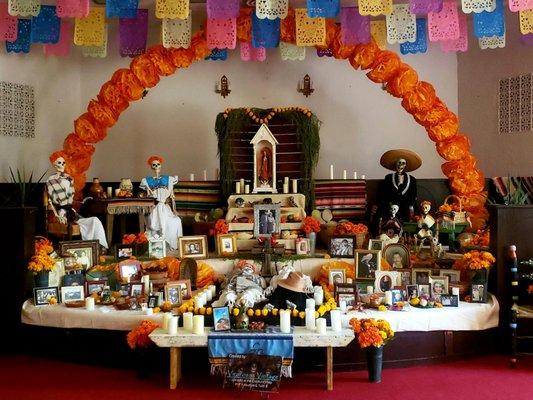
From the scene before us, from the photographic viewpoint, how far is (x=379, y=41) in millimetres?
9242

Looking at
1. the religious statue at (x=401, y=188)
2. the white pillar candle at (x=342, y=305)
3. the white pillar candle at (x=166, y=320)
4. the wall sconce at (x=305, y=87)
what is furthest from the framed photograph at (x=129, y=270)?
the wall sconce at (x=305, y=87)

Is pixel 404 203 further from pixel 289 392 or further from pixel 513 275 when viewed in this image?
pixel 289 392

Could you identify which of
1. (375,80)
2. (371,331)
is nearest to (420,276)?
(371,331)

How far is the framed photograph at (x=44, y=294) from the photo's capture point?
709 cm

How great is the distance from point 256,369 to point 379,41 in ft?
17.6

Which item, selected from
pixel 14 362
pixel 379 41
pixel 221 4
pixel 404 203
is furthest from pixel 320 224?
pixel 14 362

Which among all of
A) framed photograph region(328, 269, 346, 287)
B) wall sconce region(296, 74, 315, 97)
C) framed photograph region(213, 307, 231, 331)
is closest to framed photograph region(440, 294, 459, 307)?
framed photograph region(328, 269, 346, 287)

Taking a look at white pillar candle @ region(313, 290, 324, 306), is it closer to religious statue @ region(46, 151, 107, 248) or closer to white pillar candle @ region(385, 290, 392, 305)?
white pillar candle @ region(385, 290, 392, 305)

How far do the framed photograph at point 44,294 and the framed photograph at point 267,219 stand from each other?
2.75 metres

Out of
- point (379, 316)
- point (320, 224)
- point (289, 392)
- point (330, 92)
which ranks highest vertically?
point (330, 92)

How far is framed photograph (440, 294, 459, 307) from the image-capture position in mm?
6863

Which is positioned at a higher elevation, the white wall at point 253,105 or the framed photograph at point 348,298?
the white wall at point 253,105

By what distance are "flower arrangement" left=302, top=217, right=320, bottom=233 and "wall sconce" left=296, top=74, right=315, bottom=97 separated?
3.22 meters

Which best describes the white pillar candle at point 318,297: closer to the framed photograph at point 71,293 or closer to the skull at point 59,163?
the framed photograph at point 71,293
